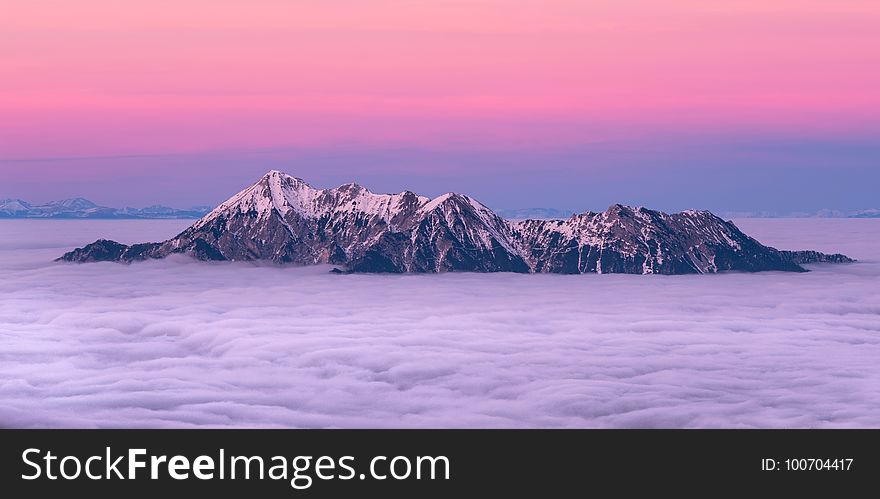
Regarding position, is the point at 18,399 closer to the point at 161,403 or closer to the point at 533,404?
the point at 161,403

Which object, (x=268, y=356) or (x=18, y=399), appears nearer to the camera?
(x=18, y=399)

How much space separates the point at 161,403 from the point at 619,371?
64360 millimetres

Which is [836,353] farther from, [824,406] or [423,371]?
[423,371]

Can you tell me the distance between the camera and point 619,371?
151 metres

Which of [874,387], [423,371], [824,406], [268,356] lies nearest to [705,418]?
[824,406]

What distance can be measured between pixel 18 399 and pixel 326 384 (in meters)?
40.1

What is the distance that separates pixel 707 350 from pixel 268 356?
239ft

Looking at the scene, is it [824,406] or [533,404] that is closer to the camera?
[824,406]
